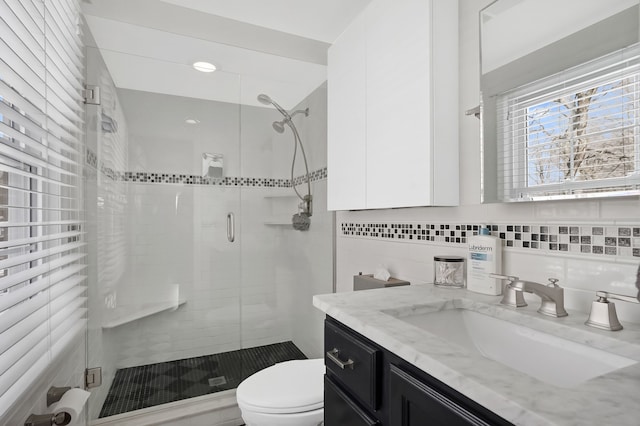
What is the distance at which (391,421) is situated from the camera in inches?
30.7

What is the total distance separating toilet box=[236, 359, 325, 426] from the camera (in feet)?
4.48

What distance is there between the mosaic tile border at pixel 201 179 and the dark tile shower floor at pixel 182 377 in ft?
3.76

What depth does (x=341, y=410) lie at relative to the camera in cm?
100

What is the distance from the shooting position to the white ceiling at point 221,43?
5.90 ft

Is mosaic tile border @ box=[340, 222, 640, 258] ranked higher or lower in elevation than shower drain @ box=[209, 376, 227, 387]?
higher

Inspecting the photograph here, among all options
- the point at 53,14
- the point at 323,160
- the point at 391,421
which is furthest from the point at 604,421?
the point at 323,160

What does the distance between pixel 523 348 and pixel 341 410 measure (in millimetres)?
527

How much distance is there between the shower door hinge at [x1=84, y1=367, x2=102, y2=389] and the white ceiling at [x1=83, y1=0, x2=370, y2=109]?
5.37ft

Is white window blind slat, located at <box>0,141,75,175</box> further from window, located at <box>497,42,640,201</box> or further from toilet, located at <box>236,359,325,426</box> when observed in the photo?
window, located at <box>497,42,640,201</box>

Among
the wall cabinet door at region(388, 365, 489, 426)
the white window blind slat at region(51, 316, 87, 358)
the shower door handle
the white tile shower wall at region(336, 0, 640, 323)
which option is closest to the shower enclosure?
the shower door handle

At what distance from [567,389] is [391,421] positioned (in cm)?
40

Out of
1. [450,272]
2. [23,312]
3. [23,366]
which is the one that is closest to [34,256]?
[23,312]

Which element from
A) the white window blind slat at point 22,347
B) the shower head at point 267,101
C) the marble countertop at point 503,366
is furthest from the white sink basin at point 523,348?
the shower head at point 267,101

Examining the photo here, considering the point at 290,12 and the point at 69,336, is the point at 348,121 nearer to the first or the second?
the point at 290,12
